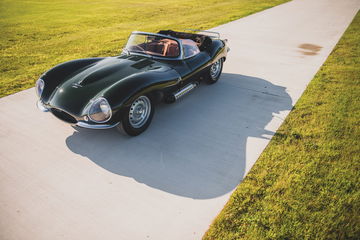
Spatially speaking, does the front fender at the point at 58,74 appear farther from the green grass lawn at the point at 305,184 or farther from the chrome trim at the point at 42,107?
the green grass lawn at the point at 305,184

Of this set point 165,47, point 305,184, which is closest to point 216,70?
point 165,47

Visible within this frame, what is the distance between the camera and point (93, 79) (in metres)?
4.09

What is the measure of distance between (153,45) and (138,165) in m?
2.66

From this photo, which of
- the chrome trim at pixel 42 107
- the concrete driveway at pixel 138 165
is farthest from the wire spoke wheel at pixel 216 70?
the chrome trim at pixel 42 107

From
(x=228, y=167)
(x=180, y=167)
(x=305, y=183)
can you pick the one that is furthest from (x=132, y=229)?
(x=305, y=183)

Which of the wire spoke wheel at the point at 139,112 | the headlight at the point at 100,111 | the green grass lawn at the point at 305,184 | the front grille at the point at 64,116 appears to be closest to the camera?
the green grass lawn at the point at 305,184

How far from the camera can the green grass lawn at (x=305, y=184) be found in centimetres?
271

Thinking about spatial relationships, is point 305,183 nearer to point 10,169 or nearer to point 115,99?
point 115,99

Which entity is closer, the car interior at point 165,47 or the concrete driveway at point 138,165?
the concrete driveway at point 138,165

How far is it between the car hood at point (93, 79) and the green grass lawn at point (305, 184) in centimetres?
247

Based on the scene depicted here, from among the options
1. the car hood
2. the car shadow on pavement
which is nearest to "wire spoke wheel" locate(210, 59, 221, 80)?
the car shadow on pavement

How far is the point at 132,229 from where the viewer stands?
8.82 ft

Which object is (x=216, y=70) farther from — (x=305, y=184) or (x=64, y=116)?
(x=64, y=116)

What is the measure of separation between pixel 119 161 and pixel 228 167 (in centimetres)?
160
